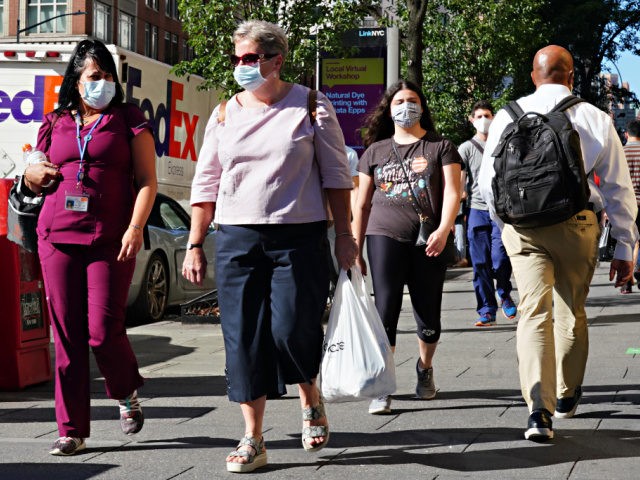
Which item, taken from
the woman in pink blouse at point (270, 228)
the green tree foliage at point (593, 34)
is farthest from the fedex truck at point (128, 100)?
the green tree foliage at point (593, 34)

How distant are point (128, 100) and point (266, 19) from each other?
2.18 meters

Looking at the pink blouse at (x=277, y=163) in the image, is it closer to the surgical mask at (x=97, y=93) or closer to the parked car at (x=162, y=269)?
the surgical mask at (x=97, y=93)

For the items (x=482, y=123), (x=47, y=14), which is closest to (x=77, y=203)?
Result: (x=482, y=123)

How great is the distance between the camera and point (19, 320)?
754cm

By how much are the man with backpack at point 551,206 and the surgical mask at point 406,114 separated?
0.96 m

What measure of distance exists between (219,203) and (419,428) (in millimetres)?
1607

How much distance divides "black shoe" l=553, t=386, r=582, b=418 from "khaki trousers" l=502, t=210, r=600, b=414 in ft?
0.81

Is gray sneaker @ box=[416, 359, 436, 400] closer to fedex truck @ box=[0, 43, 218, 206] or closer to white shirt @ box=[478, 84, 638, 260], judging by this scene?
white shirt @ box=[478, 84, 638, 260]

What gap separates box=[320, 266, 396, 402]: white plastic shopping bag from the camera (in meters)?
5.25

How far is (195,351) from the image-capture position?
9.52m

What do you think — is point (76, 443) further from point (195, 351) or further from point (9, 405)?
point (195, 351)

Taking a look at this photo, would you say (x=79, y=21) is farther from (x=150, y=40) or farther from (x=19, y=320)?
(x=19, y=320)

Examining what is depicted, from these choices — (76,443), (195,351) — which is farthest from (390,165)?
(195,351)

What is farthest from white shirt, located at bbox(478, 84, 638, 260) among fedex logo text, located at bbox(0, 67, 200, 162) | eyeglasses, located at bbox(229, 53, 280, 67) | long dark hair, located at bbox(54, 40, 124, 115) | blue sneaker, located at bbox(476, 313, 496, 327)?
fedex logo text, located at bbox(0, 67, 200, 162)
